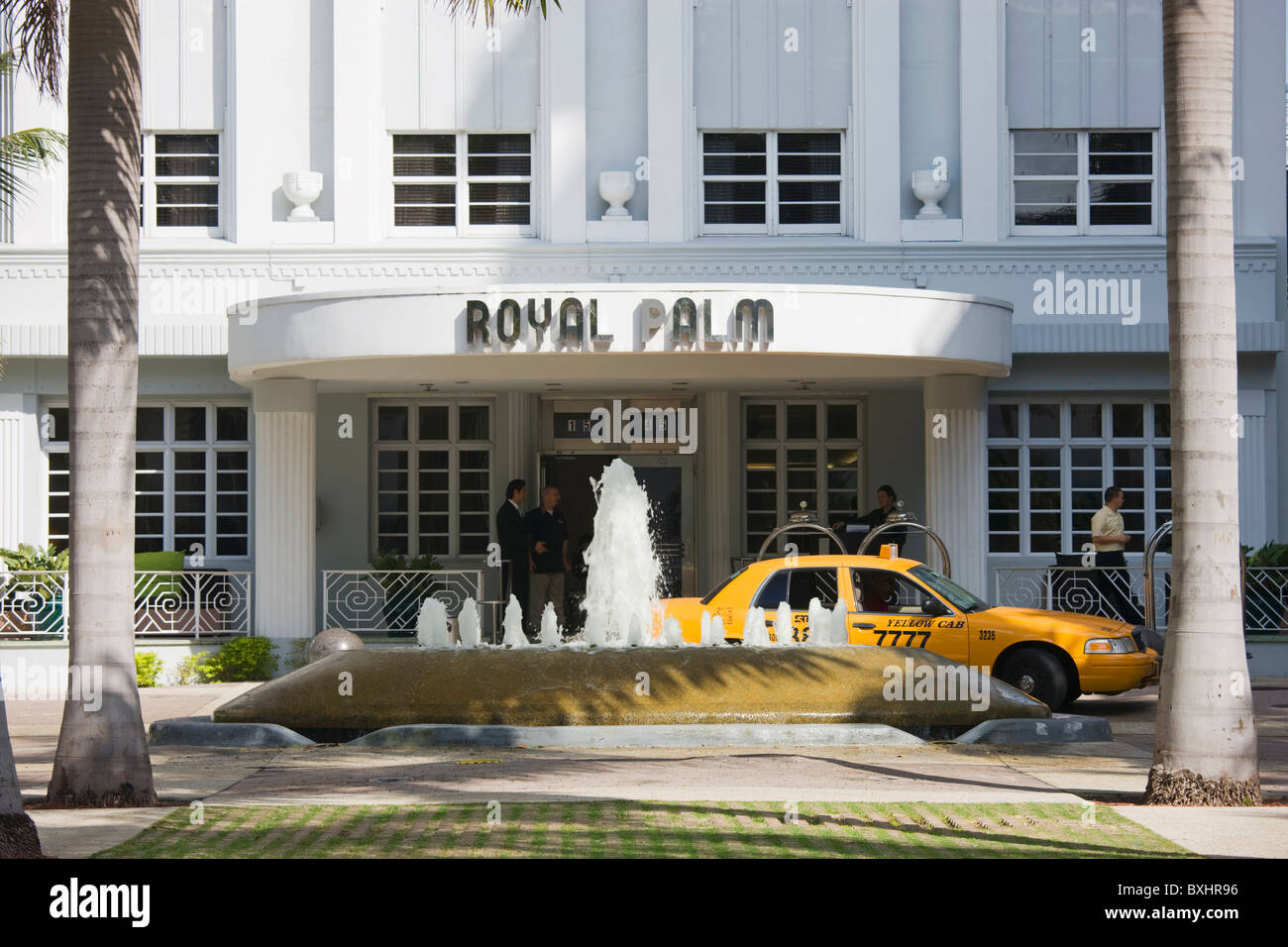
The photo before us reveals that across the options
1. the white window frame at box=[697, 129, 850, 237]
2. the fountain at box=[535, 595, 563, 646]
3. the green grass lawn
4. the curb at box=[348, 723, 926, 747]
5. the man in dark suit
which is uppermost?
the white window frame at box=[697, 129, 850, 237]

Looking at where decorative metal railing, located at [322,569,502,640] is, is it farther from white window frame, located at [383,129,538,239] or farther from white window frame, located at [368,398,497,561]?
white window frame, located at [383,129,538,239]

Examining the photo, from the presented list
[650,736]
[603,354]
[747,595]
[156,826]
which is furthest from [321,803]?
[603,354]

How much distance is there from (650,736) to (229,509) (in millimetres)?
11206

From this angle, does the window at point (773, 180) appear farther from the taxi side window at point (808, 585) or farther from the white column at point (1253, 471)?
the taxi side window at point (808, 585)

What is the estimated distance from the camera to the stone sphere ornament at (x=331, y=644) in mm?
18031

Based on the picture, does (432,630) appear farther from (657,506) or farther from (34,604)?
(657,506)

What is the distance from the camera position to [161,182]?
22.6m

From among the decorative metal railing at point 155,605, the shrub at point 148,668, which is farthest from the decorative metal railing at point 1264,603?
the shrub at point 148,668

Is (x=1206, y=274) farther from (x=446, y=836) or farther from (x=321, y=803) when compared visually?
(x=321, y=803)

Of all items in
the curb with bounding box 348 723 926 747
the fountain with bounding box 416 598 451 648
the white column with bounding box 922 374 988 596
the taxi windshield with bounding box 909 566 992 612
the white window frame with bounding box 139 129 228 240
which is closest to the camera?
the curb with bounding box 348 723 926 747

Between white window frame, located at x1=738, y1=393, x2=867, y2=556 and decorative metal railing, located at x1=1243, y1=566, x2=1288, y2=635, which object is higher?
white window frame, located at x1=738, y1=393, x2=867, y2=556

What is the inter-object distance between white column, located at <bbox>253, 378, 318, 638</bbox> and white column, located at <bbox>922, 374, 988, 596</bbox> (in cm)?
835

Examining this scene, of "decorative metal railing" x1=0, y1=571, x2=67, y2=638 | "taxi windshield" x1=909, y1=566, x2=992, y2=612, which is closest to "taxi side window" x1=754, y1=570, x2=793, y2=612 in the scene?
"taxi windshield" x1=909, y1=566, x2=992, y2=612

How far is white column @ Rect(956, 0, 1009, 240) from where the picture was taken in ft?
73.4
